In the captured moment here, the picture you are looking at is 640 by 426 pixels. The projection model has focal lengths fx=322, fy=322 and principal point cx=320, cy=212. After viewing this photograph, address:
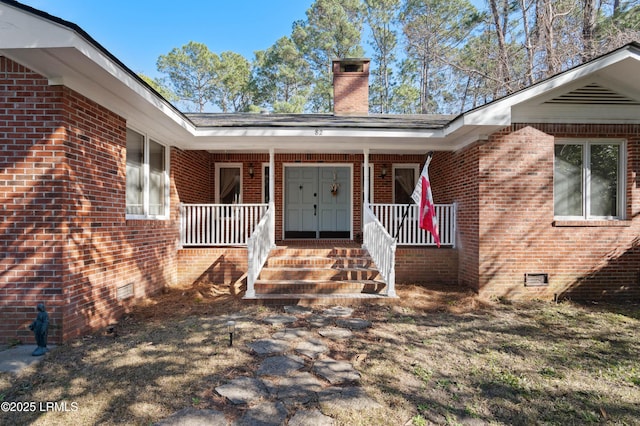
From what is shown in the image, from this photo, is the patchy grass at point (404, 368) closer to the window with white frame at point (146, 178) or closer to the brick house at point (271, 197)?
the brick house at point (271, 197)

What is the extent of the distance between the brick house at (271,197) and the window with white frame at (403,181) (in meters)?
0.82

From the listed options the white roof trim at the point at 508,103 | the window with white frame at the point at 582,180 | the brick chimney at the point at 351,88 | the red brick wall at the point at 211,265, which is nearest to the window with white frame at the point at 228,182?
the red brick wall at the point at 211,265

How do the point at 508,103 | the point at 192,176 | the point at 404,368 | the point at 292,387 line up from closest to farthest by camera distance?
the point at 292,387, the point at 404,368, the point at 508,103, the point at 192,176

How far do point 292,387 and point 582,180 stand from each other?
250 inches

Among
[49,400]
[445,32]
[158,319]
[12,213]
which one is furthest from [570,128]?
[445,32]

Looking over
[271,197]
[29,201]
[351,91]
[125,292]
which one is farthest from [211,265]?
[351,91]

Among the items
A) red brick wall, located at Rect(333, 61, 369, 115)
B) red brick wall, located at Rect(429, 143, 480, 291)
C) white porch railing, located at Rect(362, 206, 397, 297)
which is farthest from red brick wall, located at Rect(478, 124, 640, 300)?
red brick wall, located at Rect(333, 61, 369, 115)

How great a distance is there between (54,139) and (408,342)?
4730 mm

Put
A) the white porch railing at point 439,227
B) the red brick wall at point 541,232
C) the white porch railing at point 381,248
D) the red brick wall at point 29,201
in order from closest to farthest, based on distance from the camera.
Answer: the red brick wall at point 29,201 → the white porch railing at point 381,248 → the red brick wall at point 541,232 → the white porch railing at point 439,227

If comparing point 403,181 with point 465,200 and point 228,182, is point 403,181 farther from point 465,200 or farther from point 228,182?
point 228,182

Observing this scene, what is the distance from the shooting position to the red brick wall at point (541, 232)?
5848 millimetres

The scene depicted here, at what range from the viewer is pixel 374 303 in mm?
5297

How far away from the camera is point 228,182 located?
9.21 m

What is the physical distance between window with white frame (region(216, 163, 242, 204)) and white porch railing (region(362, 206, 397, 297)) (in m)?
4.09
